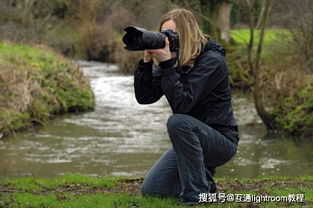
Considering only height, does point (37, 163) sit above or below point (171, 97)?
below

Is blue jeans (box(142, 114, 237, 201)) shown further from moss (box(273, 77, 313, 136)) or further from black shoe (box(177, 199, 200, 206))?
moss (box(273, 77, 313, 136))

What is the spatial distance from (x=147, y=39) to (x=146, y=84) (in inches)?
30.6

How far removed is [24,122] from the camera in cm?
1691

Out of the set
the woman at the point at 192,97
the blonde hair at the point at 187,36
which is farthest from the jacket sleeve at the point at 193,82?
the blonde hair at the point at 187,36

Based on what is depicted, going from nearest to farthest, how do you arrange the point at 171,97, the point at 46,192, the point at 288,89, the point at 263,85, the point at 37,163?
1. the point at 171,97
2. the point at 46,192
3. the point at 37,163
4. the point at 288,89
5. the point at 263,85

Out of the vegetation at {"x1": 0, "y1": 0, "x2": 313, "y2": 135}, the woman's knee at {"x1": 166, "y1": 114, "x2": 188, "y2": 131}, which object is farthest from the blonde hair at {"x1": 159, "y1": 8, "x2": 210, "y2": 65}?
the vegetation at {"x1": 0, "y1": 0, "x2": 313, "y2": 135}

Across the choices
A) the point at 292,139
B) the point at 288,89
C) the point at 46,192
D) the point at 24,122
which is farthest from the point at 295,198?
the point at 24,122

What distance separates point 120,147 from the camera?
14438mm

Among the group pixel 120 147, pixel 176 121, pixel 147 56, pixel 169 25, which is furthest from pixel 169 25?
pixel 120 147

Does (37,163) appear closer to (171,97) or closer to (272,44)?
(171,97)

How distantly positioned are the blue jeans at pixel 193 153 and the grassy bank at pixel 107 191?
218 millimetres

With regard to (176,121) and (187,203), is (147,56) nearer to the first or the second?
(176,121)

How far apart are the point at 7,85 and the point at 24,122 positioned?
130 centimetres

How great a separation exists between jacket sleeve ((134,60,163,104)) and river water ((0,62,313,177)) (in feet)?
17.9
